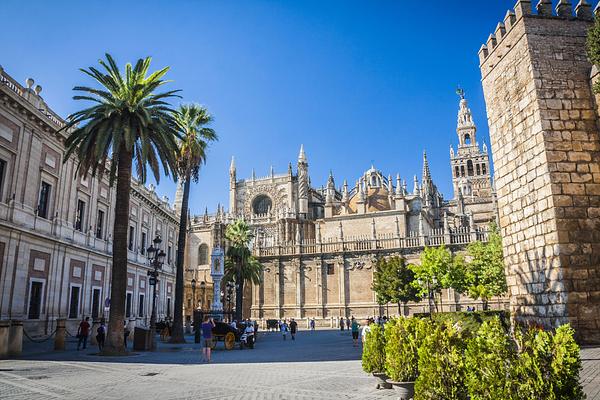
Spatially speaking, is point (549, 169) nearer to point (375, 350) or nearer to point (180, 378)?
point (375, 350)

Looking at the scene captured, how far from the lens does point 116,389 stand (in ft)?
29.6

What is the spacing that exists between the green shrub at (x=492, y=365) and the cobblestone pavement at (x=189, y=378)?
10.1ft

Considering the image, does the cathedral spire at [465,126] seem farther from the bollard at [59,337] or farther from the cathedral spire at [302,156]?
the bollard at [59,337]

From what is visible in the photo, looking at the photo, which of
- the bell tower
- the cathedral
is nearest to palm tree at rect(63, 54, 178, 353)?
the cathedral

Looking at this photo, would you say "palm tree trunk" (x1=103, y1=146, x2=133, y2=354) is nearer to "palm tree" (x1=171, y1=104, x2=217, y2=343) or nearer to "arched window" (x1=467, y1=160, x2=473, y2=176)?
"palm tree" (x1=171, y1=104, x2=217, y2=343)

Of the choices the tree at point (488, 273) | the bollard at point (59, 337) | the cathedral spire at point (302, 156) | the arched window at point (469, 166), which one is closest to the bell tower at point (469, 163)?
the arched window at point (469, 166)

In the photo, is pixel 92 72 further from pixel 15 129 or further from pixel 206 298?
pixel 206 298

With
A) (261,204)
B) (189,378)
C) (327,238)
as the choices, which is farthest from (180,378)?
(261,204)

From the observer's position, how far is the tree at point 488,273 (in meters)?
29.6

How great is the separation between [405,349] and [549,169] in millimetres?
7257

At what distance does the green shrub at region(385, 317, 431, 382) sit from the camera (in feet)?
22.6

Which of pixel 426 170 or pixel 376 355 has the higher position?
pixel 426 170

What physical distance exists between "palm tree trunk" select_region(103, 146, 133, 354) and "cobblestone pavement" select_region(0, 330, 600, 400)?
3.38 feet

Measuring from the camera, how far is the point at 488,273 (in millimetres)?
29938
